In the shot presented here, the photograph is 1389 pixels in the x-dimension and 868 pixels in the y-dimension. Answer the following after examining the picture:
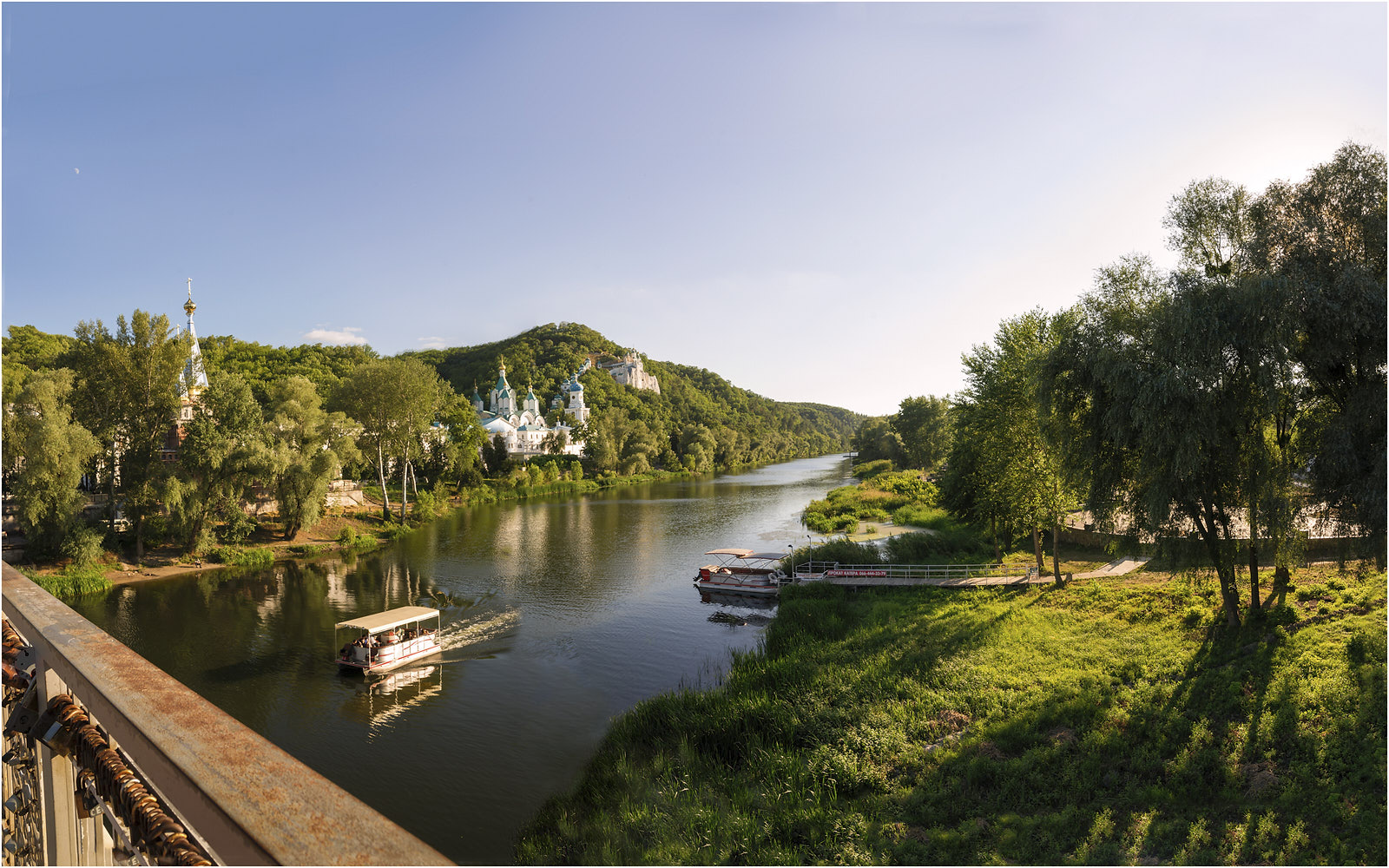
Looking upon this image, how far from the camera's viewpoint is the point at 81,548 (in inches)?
968

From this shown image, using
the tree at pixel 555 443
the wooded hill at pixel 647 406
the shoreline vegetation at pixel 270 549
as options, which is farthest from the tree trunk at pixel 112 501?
the tree at pixel 555 443

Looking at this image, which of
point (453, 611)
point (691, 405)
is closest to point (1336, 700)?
point (453, 611)

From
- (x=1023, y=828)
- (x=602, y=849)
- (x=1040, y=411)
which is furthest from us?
(x=1040, y=411)

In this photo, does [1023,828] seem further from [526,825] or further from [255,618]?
[255,618]

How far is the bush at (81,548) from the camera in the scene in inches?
966

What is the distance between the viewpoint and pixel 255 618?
2108cm

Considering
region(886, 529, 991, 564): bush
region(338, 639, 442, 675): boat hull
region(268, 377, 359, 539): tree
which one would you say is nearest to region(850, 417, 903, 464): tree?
region(886, 529, 991, 564): bush

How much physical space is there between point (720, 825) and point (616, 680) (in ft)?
25.8

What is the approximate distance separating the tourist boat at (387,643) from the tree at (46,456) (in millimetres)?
14444

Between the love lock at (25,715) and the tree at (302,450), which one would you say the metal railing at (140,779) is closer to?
the love lock at (25,715)

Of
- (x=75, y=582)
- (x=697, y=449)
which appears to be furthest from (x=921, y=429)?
(x=75, y=582)

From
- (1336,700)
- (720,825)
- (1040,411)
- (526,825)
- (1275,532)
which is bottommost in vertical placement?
(526,825)

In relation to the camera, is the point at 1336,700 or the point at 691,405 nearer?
the point at 1336,700

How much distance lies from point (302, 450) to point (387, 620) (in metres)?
18.5
